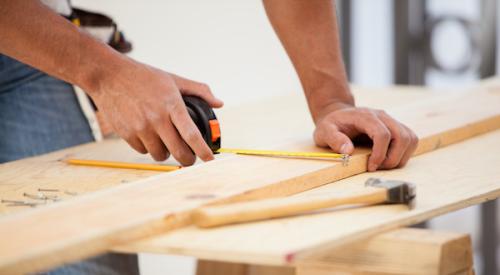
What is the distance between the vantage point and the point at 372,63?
180 inches

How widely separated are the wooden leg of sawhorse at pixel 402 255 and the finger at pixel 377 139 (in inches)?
14.6

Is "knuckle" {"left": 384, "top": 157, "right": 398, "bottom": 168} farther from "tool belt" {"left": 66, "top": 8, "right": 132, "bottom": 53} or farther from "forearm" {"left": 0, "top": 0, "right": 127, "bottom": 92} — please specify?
"tool belt" {"left": 66, "top": 8, "right": 132, "bottom": 53}

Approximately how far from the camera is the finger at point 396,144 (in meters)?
1.62

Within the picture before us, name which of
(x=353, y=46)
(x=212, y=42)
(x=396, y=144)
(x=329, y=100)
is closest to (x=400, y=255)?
(x=396, y=144)

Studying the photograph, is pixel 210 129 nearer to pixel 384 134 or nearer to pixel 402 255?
pixel 384 134

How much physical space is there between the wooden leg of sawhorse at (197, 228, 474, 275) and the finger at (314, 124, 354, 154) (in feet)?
1.33

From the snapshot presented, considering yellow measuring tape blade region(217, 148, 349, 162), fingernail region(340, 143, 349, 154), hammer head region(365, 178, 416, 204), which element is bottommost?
yellow measuring tape blade region(217, 148, 349, 162)

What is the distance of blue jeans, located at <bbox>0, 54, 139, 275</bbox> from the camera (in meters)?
2.14

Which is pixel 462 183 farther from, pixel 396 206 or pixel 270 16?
pixel 270 16

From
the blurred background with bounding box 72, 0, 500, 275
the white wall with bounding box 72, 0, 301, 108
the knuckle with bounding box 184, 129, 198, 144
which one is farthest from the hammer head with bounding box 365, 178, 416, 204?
the white wall with bounding box 72, 0, 301, 108

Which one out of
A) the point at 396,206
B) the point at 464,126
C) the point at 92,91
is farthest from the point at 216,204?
the point at 464,126

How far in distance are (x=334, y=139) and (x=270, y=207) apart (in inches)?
18.1

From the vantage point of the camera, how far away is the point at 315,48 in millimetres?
2033

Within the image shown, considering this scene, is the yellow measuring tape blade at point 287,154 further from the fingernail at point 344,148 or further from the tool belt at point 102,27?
the tool belt at point 102,27
